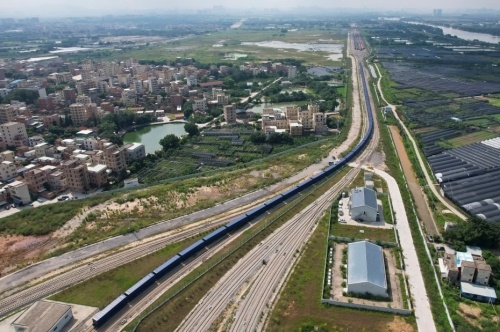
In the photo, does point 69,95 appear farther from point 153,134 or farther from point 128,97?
point 153,134

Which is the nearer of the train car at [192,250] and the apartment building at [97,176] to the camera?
the train car at [192,250]

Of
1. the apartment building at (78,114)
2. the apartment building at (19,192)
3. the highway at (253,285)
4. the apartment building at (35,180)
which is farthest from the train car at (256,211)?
the apartment building at (78,114)

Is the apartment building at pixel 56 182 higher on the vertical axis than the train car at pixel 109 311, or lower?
lower

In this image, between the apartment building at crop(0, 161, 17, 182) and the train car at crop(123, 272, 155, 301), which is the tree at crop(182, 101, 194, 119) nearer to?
the apartment building at crop(0, 161, 17, 182)

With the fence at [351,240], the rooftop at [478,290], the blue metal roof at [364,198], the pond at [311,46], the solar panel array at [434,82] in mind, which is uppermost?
the pond at [311,46]

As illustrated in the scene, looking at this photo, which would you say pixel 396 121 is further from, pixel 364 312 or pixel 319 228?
→ pixel 364 312

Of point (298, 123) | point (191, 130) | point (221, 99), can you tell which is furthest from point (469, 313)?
point (221, 99)

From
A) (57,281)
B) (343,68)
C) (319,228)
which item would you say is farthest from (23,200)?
(343,68)

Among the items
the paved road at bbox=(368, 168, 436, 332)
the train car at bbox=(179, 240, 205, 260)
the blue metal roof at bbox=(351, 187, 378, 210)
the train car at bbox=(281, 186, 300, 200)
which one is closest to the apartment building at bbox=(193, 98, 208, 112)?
the train car at bbox=(281, 186, 300, 200)

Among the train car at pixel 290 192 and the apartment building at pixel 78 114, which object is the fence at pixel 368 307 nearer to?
the train car at pixel 290 192
